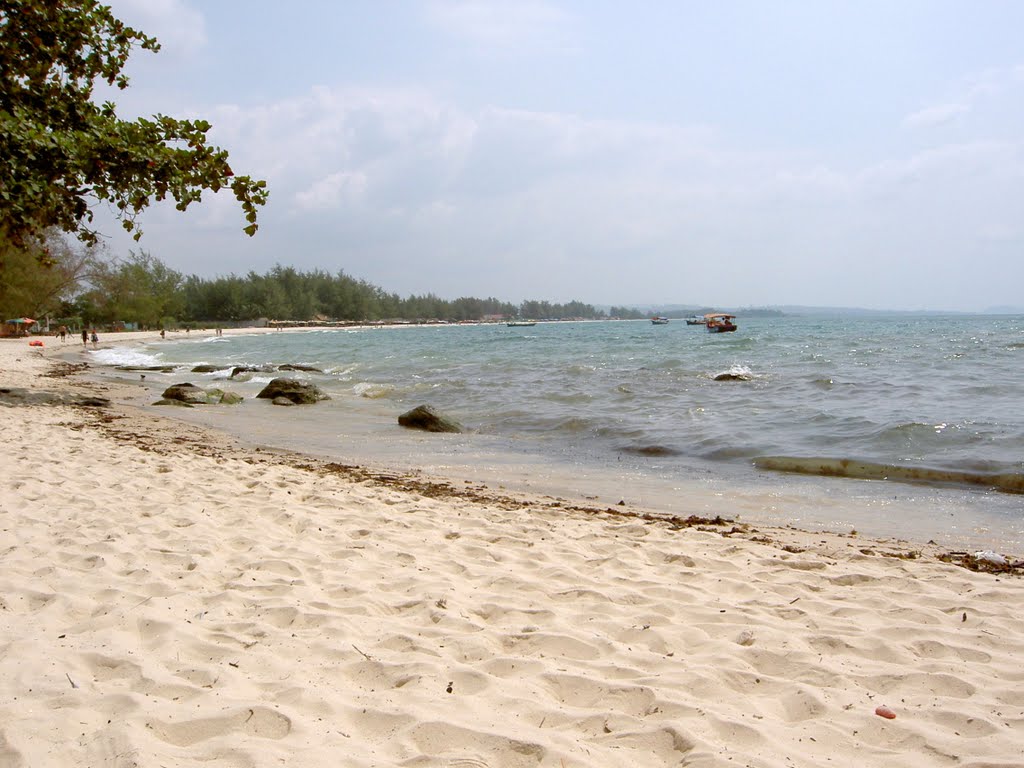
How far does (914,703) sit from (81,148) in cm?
1096

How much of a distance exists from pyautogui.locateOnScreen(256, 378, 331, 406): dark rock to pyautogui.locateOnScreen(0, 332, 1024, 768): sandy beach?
9.52 m

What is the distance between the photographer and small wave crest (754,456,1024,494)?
720 cm

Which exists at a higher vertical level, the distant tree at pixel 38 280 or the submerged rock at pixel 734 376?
the distant tree at pixel 38 280

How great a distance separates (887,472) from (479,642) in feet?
21.5

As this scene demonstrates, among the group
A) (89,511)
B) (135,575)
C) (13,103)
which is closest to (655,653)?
(135,575)

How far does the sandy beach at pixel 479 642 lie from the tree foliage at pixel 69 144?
16.9 ft

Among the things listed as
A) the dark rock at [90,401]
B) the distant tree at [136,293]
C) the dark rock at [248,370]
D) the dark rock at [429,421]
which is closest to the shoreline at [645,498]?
the dark rock at [429,421]

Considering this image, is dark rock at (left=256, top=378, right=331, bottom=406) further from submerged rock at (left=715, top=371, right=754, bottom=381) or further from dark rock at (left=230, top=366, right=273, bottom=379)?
submerged rock at (left=715, top=371, right=754, bottom=381)

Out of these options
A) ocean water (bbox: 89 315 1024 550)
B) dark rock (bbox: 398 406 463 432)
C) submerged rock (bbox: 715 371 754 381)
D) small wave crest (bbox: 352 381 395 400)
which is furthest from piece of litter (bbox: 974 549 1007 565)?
small wave crest (bbox: 352 381 395 400)

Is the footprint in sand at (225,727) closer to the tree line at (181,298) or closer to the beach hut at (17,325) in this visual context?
the tree line at (181,298)

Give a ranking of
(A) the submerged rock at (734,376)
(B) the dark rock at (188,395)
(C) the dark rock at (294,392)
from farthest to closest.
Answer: (A) the submerged rock at (734,376) < (C) the dark rock at (294,392) < (B) the dark rock at (188,395)

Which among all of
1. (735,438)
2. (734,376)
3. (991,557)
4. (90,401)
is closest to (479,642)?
(991,557)

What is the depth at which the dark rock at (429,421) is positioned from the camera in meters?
11.2

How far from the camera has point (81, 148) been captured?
29.9ft
